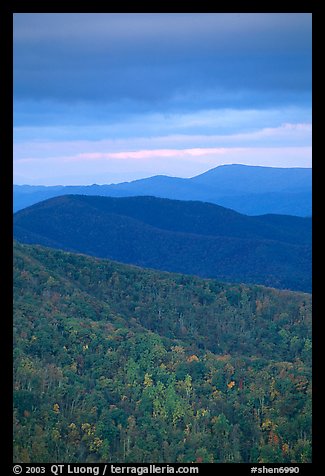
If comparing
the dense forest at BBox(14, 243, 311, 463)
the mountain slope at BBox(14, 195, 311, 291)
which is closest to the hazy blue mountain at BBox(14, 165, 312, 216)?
the mountain slope at BBox(14, 195, 311, 291)

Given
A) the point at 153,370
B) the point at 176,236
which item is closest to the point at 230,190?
the point at 176,236

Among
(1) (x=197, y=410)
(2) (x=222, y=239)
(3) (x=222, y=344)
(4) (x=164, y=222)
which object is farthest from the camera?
(4) (x=164, y=222)

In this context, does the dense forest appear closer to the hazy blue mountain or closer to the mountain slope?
the mountain slope

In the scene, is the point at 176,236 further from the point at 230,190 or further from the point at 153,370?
the point at 153,370

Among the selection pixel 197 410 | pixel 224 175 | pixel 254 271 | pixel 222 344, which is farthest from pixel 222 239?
pixel 197 410

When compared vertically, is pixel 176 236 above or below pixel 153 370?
above

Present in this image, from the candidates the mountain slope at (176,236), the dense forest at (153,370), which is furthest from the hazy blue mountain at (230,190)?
the dense forest at (153,370)
